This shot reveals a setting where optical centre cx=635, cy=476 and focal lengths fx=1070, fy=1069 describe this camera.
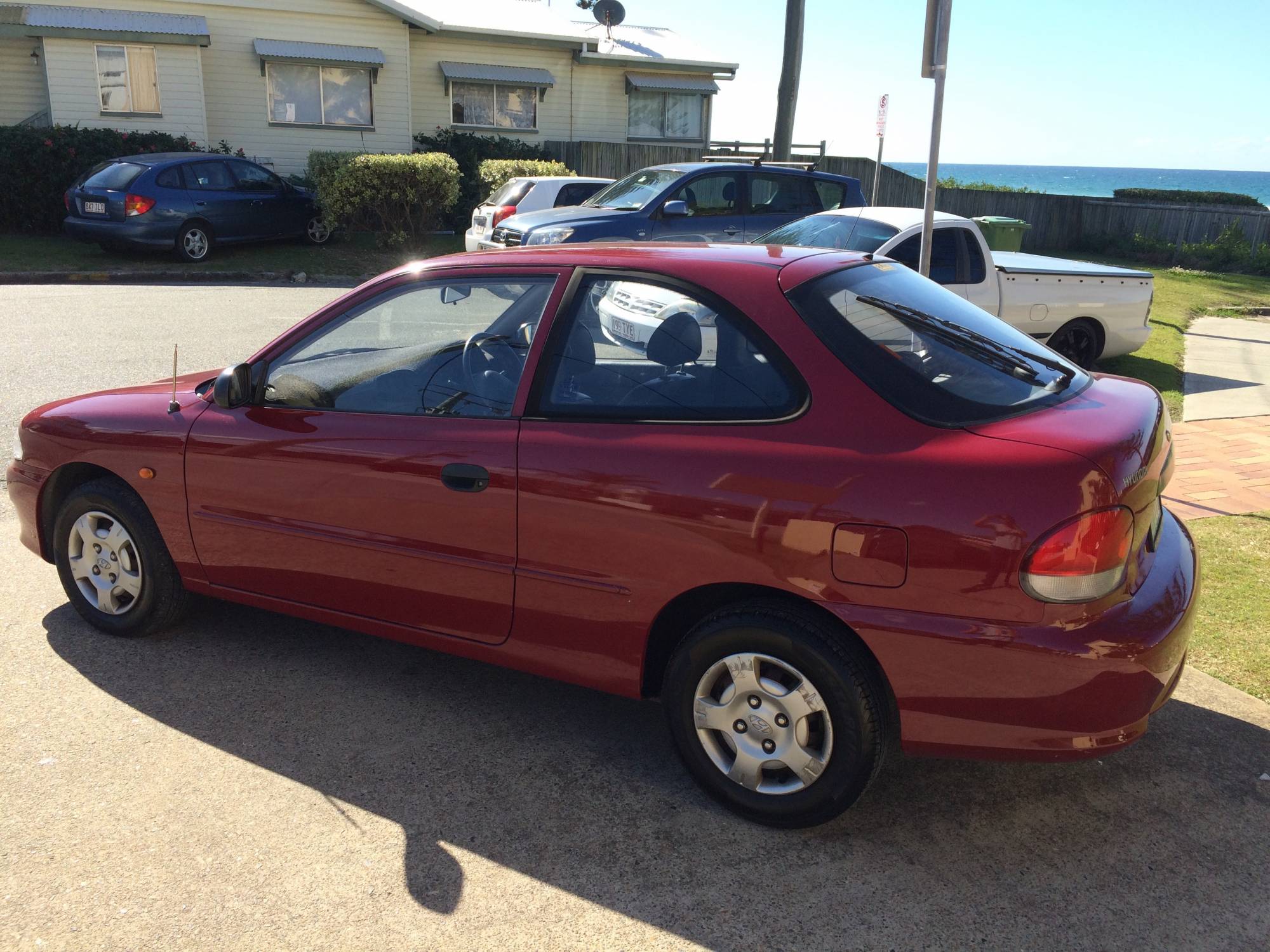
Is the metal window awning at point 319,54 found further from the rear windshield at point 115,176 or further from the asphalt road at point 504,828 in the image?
the asphalt road at point 504,828

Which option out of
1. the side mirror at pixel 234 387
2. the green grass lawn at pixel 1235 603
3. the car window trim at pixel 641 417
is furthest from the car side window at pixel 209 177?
the green grass lawn at pixel 1235 603

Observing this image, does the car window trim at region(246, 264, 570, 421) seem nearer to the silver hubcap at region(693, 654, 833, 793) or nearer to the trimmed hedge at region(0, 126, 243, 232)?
the silver hubcap at region(693, 654, 833, 793)

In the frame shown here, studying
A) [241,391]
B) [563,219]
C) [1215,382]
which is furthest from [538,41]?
[241,391]

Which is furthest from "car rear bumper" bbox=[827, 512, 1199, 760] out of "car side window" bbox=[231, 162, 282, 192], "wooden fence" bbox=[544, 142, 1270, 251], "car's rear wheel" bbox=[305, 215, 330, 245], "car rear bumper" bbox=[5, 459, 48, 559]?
"wooden fence" bbox=[544, 142, 1270, 251]

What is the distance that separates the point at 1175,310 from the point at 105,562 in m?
14.7

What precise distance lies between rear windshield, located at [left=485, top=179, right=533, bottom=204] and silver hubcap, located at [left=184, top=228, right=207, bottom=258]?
4.83m

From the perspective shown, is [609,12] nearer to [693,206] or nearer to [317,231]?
[317,231]

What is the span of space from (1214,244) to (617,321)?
22006 millimetres

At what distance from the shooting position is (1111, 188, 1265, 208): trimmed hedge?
2392 cm

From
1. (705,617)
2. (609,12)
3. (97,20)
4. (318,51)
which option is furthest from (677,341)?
(609,12)

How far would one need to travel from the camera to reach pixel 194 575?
4.20 metres

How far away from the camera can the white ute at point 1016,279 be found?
8875 millimetres

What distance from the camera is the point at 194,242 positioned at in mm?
17188

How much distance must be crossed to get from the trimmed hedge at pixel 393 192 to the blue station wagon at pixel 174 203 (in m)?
1.19
